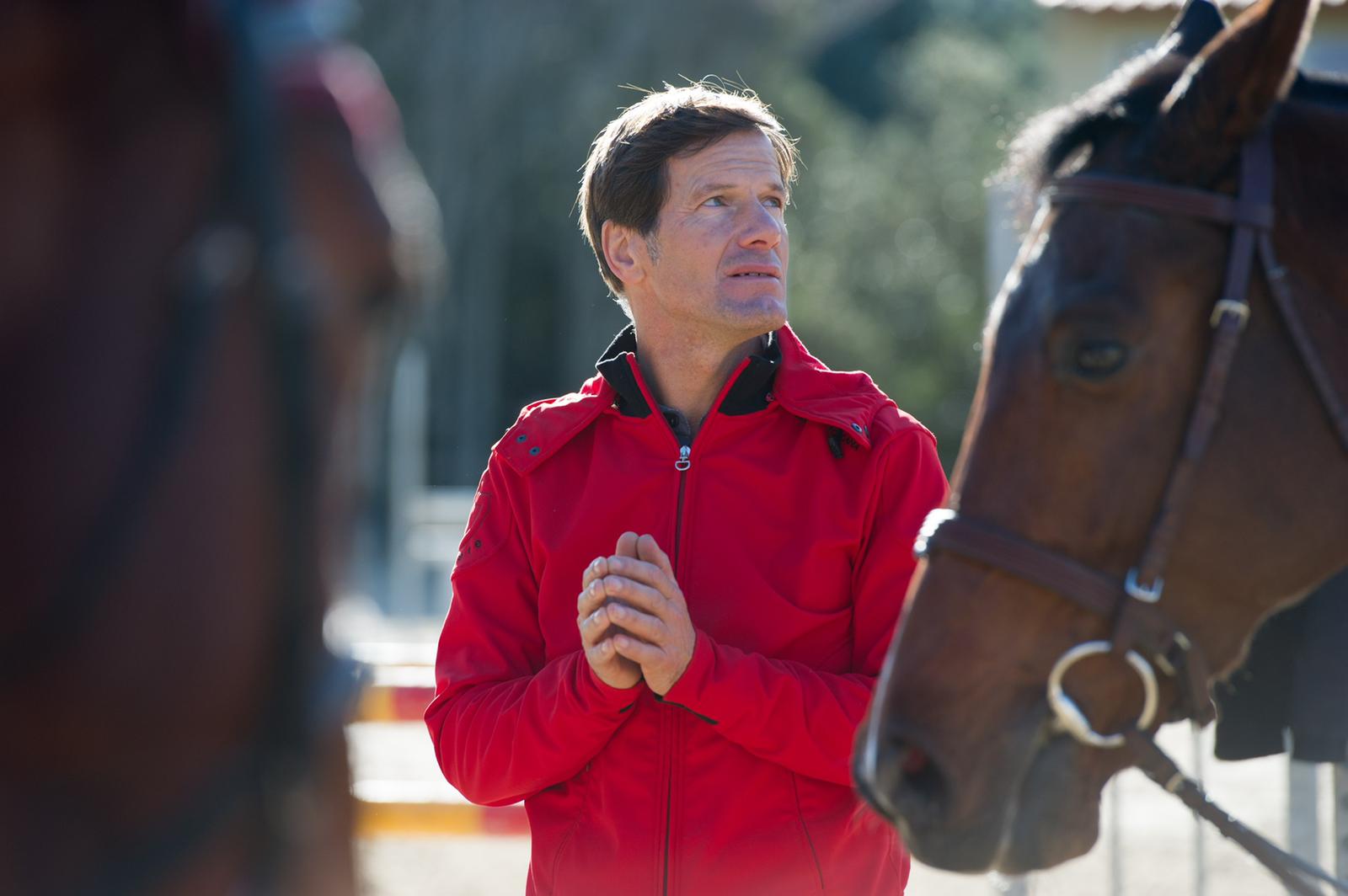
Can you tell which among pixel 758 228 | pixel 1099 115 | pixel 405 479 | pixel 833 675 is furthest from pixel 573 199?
pixel 1099 115

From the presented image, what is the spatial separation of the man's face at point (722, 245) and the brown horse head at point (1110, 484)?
829mm

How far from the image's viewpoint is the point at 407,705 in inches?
174

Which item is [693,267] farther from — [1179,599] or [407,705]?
[407,705]

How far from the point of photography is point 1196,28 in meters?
1.99

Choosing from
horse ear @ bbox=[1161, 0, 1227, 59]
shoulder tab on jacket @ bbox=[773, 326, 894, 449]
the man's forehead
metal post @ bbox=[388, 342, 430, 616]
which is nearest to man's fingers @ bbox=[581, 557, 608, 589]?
shoulder tab on jacket @ bbox=[773, 326, 894, 449]

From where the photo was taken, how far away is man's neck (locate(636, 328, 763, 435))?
262cm

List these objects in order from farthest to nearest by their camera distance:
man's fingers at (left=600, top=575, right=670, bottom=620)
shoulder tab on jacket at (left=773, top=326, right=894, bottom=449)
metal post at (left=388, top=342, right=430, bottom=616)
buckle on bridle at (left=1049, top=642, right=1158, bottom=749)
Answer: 1. metal post at (left=388, top=342, right=430, bottom=616)
2. shoulder tab on jacket at (left=773, top=326, right=894, bottom=449)
3. man's fingers at (left=600, top=575, right=670, bottom=620)
4. buckle on bridle at (left=1049, top=642, right=1158, bottom=749)

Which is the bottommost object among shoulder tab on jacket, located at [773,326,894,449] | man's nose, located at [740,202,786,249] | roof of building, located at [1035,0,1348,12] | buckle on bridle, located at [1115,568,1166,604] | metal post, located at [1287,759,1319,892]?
metal post, located at [1287,759,1319,892]

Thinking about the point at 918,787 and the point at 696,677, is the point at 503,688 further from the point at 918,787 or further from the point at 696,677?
the point at 918,787

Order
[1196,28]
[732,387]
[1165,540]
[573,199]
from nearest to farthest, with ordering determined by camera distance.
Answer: [1165,540]
[1196,28]
[732,387]
[573,199]

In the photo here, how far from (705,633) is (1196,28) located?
1.24 metres

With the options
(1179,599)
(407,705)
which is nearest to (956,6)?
(407,705)

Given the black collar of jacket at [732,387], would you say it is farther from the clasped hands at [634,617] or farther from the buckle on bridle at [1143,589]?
the buckle on bridle at [1143,589]

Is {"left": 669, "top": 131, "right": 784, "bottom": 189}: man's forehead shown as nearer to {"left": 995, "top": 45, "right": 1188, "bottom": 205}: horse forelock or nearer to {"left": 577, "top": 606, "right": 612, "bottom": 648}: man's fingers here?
{"left": 995, "top": 45, "right": 1188, "bottom": 205}: horse forelock
